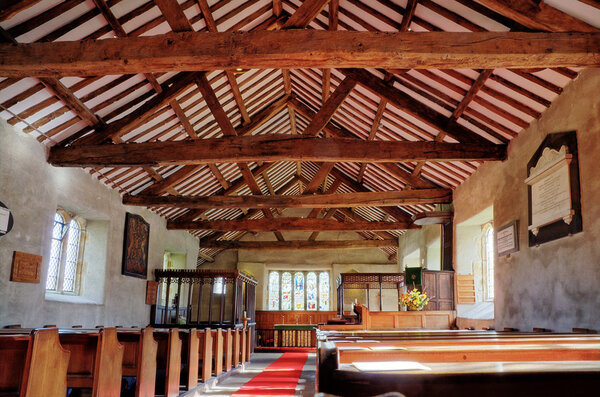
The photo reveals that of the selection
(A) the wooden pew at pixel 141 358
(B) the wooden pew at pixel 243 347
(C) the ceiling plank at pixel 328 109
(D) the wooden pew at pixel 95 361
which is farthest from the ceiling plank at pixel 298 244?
(D) the wooden pew at pixel 95 361

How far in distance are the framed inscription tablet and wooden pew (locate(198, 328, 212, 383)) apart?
14.2 ft

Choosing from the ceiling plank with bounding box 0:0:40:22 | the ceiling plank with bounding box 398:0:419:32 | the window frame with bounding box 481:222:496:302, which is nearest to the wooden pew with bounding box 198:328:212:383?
the ceiling plank with bounding box 0:0:40:22

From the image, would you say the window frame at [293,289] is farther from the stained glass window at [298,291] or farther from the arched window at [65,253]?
the arched window at [65,253]

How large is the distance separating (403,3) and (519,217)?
3.19m

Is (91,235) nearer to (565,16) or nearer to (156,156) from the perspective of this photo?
(156,156)

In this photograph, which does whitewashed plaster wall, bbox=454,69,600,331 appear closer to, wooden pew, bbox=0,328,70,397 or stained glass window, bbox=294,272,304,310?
wooden pew, bbox=0,328,70,397

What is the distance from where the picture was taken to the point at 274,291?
17188mm

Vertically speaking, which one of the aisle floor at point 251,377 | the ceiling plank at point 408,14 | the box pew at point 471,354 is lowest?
the aisle floor at point 251,377

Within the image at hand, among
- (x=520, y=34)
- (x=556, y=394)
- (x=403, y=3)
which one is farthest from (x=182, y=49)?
(x=556, y=394)

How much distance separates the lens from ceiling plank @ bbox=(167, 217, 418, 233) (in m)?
12.0

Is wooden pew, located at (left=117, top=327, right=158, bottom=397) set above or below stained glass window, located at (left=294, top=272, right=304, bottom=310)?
below

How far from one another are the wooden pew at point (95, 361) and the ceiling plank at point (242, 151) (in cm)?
341

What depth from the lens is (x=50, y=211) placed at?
7023 millimetres

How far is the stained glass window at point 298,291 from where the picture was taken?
17.0 meters
